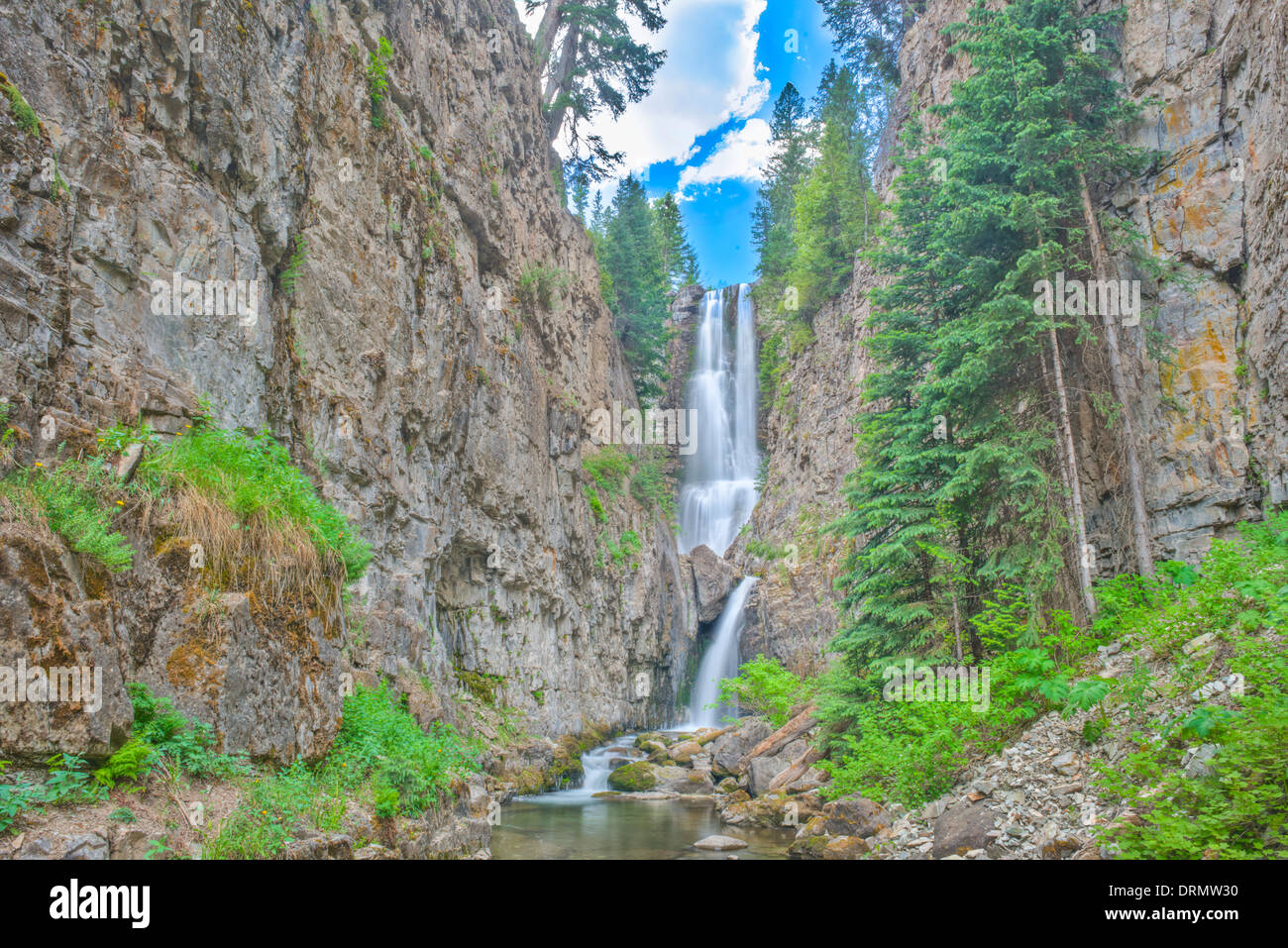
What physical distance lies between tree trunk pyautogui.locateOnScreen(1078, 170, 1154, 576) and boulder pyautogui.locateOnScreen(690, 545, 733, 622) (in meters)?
21.9

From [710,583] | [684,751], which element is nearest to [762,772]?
[684,751]

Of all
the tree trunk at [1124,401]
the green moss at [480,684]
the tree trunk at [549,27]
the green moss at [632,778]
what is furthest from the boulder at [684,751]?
the tree trunk at [549,27]

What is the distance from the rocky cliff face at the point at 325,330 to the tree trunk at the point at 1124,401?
13.6m

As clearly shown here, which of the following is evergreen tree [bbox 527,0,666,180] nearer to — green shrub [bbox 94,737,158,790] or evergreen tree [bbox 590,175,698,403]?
evergreen tree [bbox 590,175,698,403]

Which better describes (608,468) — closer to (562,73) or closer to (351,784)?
(562,73)

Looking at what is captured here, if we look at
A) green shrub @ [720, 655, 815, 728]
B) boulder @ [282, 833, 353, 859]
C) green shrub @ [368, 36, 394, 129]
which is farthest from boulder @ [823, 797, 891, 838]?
green shrub @ [368, 36, 394, 129]

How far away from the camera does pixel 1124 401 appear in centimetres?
1325

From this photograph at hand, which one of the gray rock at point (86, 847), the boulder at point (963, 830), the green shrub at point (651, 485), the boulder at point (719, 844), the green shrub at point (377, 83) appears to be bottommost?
the boulder at point (719, 844)

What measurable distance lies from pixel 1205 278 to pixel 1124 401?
316 centimetres

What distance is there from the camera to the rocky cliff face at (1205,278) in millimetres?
11633

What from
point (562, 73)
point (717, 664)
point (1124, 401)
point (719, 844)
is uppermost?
point (562, 73)

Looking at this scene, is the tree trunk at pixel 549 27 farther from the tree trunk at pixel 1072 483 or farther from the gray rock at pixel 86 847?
the gray rock at pixel 86 847
